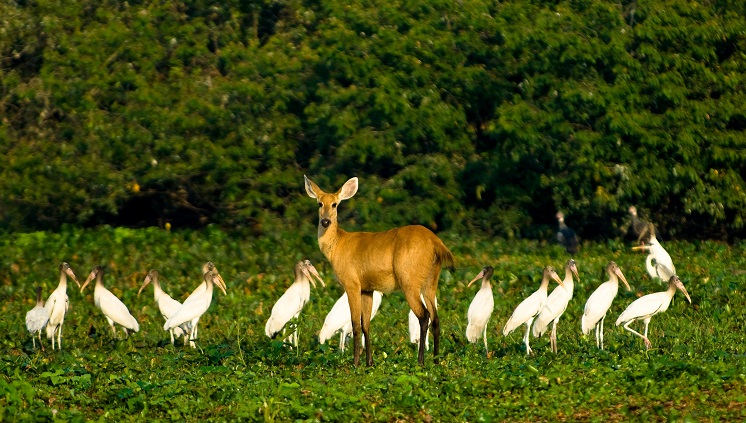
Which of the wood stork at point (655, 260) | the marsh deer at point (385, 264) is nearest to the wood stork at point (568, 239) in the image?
the wood stork at point (655, 260)

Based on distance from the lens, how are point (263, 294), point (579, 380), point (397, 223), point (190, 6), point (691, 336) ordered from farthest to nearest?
point (190, 6)
point (397, 223)
point (263, 294)
point (691, 336)
point (579, 380)

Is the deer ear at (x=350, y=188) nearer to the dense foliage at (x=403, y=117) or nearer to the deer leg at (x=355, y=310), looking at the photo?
the deer leg at (x=355, y=310)

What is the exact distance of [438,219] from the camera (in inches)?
867

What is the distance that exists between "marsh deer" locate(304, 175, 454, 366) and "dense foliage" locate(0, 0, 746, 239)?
8935mm

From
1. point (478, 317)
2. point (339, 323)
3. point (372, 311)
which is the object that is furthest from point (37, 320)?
point (478, 317)

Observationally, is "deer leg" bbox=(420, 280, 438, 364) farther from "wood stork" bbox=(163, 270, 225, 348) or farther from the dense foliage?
the dense foliage

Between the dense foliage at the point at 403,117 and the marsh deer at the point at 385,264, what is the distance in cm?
894

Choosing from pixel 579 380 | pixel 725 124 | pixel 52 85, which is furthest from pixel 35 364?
pixel 725 124

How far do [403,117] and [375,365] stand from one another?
10.5m

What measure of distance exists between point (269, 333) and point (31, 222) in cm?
1064

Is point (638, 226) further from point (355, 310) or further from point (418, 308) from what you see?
point (418, 308)

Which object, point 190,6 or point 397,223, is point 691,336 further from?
point 190,6

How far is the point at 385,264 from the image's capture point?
11.1 metres

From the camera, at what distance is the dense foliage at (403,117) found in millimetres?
20891
